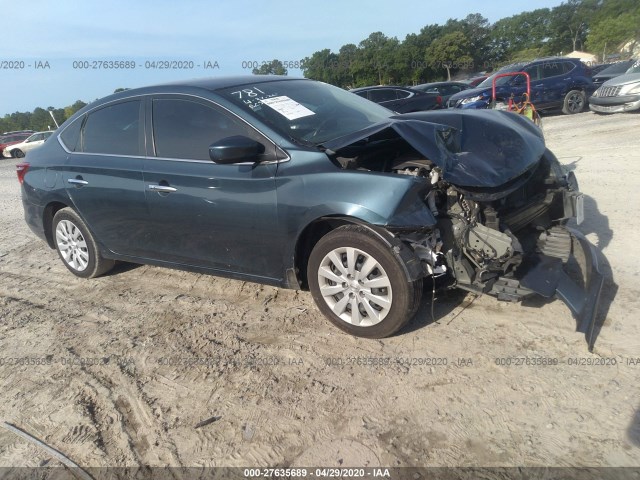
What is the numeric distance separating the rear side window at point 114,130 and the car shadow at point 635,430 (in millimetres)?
3836

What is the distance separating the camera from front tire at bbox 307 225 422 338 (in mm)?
3166

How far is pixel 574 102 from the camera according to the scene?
49.4 ft

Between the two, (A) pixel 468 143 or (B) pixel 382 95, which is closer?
(A) pixel 468 143

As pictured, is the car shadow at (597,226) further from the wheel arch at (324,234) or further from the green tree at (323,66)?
the green tree at (323,66)

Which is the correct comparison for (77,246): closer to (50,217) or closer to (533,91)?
(50,217)

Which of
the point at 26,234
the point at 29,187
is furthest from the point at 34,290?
the point at 26,234

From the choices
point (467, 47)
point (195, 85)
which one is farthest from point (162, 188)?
point (467, 47)

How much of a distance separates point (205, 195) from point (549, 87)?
1382 centimetres

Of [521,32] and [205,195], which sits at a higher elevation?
[521,32]

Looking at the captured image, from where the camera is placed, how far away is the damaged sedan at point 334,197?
3209mm

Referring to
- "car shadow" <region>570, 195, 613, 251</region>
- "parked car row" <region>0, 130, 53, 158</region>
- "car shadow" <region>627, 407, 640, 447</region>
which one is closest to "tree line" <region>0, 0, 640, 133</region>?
"parked car row" <region>0, 130, 53, 158</region>

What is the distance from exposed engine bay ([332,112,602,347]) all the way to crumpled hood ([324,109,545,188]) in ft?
0.07

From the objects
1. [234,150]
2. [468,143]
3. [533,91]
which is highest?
[234,150]

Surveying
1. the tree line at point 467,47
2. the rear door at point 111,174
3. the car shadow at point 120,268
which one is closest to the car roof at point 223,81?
the rear door at point 111,174
